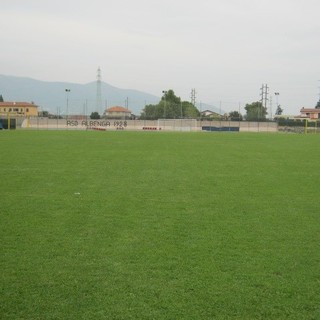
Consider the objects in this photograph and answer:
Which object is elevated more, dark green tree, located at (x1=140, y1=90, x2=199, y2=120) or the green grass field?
dark green tree, located at (x1=140, y1=90, x2=199, y2=120)

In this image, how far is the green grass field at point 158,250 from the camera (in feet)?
11.9

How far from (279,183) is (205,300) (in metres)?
7.10

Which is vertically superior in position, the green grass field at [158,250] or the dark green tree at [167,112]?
the dark green tree at [167,112]

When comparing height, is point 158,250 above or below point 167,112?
below

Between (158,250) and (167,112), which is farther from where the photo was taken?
(167,112)

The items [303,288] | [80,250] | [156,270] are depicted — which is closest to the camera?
[303,288]

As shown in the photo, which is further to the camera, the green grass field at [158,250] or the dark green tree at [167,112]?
the dark green tree at [167,112]

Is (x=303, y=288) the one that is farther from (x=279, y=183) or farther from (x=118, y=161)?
(x=118, y=161)

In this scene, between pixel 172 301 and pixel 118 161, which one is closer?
pixel 172 301

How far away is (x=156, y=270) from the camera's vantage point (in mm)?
4379

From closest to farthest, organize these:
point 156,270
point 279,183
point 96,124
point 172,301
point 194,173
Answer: point 172,301 → point 156,270 → point 279,183 → point 194,173 → point 96,124

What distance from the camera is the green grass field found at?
3.63 meters

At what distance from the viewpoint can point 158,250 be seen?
5.02 metres

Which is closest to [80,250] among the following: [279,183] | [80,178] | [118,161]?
[80,178]
